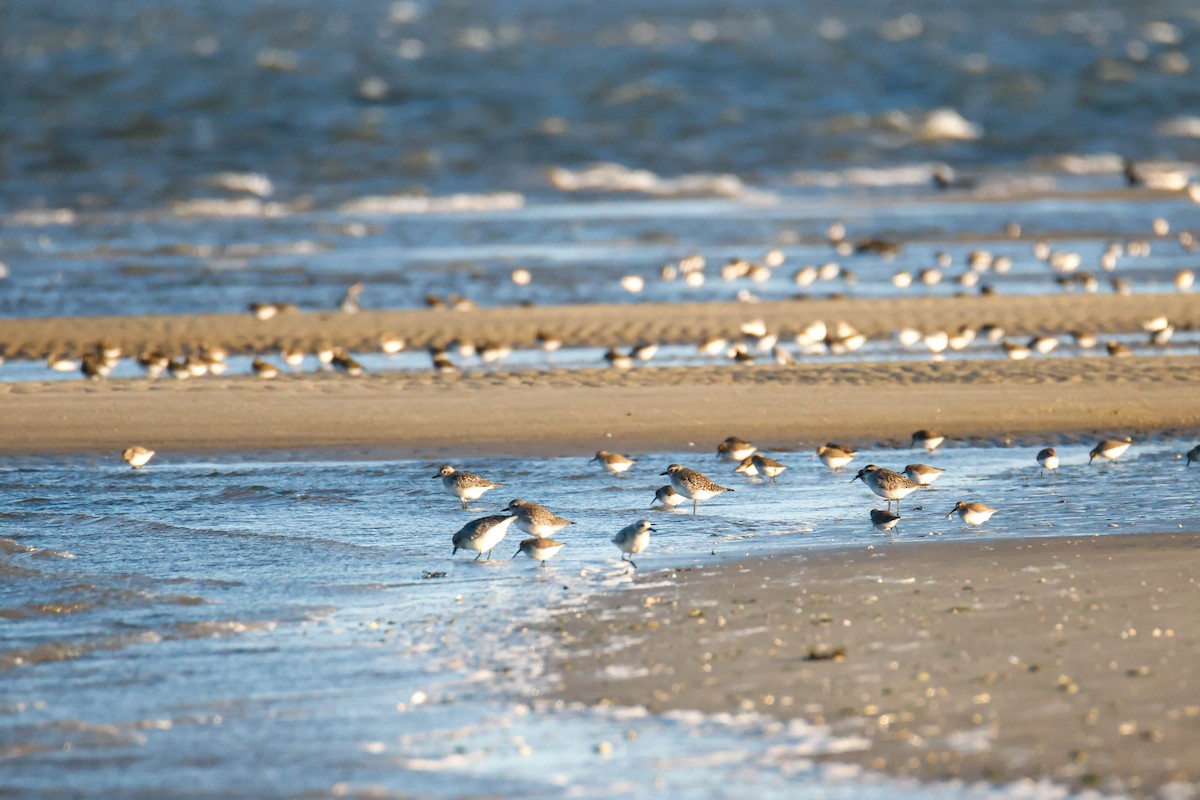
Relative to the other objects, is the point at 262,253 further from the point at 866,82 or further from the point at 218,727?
the point at 866,82

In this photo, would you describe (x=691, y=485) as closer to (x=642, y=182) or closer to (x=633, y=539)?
(x=633, y=539)

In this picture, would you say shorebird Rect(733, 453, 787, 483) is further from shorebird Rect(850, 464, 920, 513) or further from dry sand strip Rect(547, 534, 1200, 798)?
dry sand strip Rect(547, 534, 1200, 798)


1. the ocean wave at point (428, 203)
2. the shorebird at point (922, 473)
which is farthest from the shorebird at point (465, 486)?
the ocean wave at point (428, 203)

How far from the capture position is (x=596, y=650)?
768cm

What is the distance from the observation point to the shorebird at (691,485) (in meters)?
10.9

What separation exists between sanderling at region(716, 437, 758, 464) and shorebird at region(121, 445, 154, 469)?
14.5 ft

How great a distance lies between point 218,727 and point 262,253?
22.1 metres

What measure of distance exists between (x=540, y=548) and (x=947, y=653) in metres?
2.96

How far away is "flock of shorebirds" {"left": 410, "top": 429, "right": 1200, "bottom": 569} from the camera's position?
9609 mm

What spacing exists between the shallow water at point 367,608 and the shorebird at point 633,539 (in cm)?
11

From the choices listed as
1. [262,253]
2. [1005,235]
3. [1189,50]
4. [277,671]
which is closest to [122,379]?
[277,671]

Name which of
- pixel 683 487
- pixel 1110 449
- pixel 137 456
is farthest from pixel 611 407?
pixel 1110 449

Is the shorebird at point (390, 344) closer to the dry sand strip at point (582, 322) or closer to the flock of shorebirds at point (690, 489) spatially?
the dry sand strip at point (582, 322)

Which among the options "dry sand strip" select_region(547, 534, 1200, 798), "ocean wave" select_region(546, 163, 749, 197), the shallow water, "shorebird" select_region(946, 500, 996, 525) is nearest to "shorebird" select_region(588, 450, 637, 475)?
the shallow water
